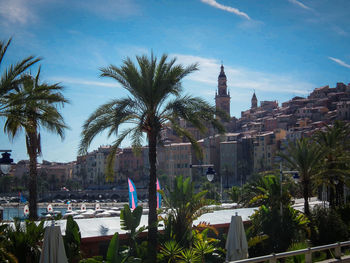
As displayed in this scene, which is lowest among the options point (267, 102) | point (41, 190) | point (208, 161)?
point (41, 190)

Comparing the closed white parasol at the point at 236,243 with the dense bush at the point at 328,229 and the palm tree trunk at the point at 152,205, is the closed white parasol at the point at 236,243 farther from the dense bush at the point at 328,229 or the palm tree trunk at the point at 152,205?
the dense bush at the point at 328,229

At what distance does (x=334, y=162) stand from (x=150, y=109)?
9.64 metres

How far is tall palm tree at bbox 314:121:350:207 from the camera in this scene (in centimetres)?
1844

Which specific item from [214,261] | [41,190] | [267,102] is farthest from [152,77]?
[267,102]

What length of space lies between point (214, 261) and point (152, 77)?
6261mm

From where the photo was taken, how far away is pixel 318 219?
15977 millimetres

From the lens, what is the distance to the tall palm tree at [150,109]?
528 inches

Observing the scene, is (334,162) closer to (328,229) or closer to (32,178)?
(328,229)

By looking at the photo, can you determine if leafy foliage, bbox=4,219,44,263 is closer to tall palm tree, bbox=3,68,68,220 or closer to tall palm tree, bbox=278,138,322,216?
tall palm tree, bbox=3,68,68,220

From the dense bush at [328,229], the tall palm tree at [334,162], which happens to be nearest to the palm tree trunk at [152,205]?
the dense bush at [328,229]

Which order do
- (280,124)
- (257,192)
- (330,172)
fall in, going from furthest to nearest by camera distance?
(280,124) → (257,192) → (330,172)

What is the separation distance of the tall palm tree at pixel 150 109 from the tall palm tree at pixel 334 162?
731 centimetres

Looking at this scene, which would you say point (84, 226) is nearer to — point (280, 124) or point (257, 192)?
point (257, 192)

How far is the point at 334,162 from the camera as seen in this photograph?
18625mm
